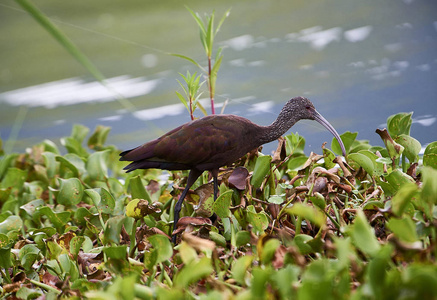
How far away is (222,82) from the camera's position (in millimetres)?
5051

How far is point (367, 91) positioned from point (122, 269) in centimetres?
278

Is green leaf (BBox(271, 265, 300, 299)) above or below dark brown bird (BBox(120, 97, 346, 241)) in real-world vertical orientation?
below

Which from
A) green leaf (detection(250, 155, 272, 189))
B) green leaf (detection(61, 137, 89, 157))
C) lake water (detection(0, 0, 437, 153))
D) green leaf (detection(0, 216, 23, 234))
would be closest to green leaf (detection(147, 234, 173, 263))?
green leaf (detection(250, 155, 272, 189))

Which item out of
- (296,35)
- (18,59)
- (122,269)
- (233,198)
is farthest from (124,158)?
(18,59)

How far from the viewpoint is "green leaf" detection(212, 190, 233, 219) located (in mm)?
2264

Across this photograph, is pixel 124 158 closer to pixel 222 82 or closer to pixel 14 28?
pixel 222 82

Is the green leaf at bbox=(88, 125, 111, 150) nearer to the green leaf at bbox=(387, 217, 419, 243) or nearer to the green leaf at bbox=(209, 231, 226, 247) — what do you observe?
the green leaf at bbox=(209, 231, 226, 247)

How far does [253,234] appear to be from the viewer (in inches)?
78.4

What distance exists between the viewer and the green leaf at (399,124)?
107 inches

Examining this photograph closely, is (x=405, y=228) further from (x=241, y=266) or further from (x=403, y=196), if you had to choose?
(x=241, y=266)

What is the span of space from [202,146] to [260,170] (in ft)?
1.11

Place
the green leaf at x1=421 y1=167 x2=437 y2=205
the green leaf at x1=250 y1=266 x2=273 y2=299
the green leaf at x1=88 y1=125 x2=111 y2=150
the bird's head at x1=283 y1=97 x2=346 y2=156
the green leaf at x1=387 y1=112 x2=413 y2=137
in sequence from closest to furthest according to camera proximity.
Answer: the green leaf at x1=250 y1=266 x2=273 y2=299 < the green leaf at x1=421 y1=167 x2=437 y2=205 < the green leaf at x1=387 y1=112 x2=413 y2=137 < the bird's head at x1=283 y1=97 x2=346 y2=156 < the green leaf at x1=88 y1=125 x2=111 y2=150

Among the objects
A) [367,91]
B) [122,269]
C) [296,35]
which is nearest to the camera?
[122,269]

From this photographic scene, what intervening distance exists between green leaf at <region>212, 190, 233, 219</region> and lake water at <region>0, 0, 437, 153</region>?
1.11 m
